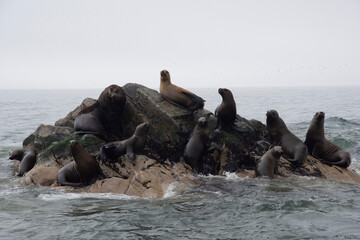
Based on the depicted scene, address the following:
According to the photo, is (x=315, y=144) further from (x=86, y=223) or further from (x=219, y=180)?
(x=86, y=223)

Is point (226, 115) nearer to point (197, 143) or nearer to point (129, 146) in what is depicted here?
point (197, 143)

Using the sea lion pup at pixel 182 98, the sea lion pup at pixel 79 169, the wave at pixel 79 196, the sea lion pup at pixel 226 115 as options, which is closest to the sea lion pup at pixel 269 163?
the sea lion pup at pixel 226 115

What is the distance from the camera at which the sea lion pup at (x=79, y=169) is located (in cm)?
943

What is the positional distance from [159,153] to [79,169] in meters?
2.01

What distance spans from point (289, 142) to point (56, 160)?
5700 millimetres

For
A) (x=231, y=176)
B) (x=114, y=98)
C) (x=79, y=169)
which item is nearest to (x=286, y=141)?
(x=231, y=176)

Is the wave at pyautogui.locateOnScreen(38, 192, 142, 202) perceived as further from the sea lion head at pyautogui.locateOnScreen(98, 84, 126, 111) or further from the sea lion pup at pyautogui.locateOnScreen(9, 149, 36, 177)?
the sea lion head at pyautogui.locateOnScreen(98, 84, 126, 111)

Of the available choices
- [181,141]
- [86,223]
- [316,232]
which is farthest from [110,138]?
[316,232]

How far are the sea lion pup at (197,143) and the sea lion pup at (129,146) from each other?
3.47 ft

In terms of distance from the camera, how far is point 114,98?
36.8ft

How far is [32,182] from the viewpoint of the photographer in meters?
9.97

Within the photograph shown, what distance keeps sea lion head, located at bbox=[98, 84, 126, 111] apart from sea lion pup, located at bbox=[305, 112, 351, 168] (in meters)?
5.03

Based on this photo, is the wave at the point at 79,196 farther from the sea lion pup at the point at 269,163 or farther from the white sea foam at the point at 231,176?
the sea lion pup at the point at 269,163

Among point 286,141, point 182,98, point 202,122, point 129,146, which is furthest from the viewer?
point 182,98
